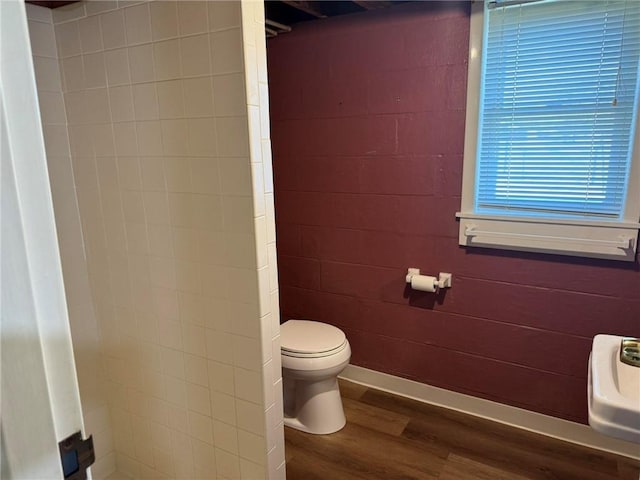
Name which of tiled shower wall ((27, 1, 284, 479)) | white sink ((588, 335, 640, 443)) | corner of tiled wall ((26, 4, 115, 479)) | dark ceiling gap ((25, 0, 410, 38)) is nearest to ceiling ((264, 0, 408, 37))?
dark ceiling gap ((25, 0, 410, 38))

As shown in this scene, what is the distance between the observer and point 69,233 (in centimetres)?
182

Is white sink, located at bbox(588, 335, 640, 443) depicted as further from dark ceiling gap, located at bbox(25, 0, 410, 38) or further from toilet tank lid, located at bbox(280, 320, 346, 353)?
dark ceiling gap, located at bbox(25, 0, 410, 38)

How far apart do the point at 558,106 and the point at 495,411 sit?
1.58 m

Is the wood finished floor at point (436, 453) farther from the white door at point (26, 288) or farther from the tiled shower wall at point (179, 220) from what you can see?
the white door at point (26, 288)

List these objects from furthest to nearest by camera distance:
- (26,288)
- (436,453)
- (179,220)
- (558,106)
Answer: (436,453), (558,106), (179,220), (26,288)

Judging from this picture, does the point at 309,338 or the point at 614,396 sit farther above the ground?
the point at 614,396

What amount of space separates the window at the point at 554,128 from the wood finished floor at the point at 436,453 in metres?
0.97

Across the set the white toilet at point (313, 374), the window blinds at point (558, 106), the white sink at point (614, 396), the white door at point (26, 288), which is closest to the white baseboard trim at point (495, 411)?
the white toilet at point (313, 374)

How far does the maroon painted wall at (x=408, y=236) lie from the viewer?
2072 mm

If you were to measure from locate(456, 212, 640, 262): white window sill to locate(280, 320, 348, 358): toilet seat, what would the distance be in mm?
838

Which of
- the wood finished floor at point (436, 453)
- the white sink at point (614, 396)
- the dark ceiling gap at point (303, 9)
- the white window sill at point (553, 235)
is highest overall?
the dark ceiling gap at point (303, 9)

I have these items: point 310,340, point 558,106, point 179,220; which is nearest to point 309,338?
point 310,340

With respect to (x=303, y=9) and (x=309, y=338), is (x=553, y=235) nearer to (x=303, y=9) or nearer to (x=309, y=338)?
(x=309, y=338)

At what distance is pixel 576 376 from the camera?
6.81ft
